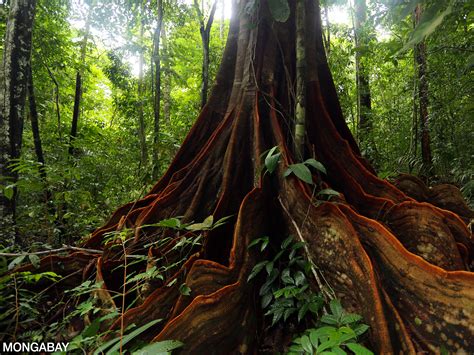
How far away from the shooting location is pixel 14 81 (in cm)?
365

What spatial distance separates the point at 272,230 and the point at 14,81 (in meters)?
3.67

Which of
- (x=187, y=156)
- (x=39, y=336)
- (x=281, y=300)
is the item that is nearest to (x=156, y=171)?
(x=187, y=156)

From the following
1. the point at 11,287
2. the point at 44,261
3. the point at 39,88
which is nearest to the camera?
the point at 11,287

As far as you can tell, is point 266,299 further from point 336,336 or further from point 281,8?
point 281,8

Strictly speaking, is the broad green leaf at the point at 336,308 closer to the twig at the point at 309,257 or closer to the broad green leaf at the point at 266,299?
the twig at the point at 309,257

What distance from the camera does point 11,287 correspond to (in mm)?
2307

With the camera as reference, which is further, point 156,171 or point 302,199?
point 156,171

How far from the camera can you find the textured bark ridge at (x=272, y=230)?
4.84 feet

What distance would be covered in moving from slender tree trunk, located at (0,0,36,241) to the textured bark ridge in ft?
5.55

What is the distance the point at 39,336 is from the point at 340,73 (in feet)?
24.0

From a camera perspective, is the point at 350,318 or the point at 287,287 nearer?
the point at 350,318

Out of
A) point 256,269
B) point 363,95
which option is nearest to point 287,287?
point 256,269

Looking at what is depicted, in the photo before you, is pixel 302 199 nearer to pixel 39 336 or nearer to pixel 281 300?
pixel 281 300

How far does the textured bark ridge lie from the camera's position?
148 cm
